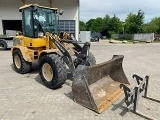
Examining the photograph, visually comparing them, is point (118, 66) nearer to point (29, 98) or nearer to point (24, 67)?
point (29, 98)

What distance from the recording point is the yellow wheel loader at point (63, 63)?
424 cm

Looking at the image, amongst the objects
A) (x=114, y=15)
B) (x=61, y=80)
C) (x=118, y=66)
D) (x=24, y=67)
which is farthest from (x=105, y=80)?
(x=114, y=15)

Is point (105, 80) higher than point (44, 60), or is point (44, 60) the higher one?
point (44, 60)

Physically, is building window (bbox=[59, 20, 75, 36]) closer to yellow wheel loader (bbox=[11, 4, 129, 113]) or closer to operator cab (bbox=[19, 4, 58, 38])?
yellow wheel loader (bbox=[11, 4, 129, 113])

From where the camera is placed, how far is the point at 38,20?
21.1 feet

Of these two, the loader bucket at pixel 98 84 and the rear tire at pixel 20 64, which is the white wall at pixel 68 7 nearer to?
the rear tire at pixel 20 64

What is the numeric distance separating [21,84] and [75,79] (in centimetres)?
255

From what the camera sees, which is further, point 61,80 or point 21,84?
point 21,84

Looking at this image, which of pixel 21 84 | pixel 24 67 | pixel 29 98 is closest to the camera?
pixel 29 98

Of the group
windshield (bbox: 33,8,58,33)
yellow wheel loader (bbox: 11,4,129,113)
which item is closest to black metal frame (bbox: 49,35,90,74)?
yellow wheel loader (bbox: 11,4,129,113)

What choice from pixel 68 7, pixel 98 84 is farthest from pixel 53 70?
pixel 68 7

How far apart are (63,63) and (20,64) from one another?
2.72 meters

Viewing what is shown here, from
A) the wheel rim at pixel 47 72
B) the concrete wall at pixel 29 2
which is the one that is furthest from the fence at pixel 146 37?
the wheel rim at pixel 47 72

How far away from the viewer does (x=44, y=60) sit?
214 inches
